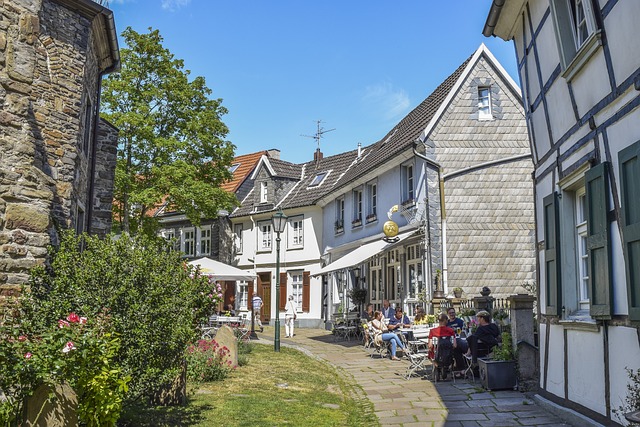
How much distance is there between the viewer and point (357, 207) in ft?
82.3

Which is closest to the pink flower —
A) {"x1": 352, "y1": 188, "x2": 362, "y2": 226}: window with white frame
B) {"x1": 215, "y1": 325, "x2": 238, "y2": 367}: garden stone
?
{"x1": 215, "y1": 325, "x2": 238, "y2": 367}: garden stone

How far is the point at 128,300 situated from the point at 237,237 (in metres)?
27.3

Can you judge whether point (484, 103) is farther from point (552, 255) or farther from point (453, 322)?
point (552, 255)

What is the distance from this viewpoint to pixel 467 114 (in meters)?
19.4

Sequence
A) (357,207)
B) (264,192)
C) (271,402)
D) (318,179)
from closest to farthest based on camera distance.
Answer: (271,402)
(357,207)
(318,179)
(264,192)

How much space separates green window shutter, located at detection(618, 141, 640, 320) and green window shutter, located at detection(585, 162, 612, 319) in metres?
0.47

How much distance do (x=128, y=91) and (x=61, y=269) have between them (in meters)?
18.4

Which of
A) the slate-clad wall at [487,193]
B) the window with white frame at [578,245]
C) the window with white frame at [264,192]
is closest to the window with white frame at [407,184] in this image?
the slate-clad wall at [487,193]

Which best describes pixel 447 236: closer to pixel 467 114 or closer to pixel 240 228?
pixel 467 114

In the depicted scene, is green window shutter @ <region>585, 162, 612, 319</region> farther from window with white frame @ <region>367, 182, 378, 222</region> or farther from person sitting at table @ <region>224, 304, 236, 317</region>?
window with white frame @ <region>367, 182, 378, 222</region>

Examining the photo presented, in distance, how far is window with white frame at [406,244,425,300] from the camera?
1922 centimetres

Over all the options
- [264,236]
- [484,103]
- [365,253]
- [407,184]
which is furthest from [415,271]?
[264,236]

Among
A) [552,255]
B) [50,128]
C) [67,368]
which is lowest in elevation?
[67,368]

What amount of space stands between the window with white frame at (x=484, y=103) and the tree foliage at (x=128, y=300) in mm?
14214
